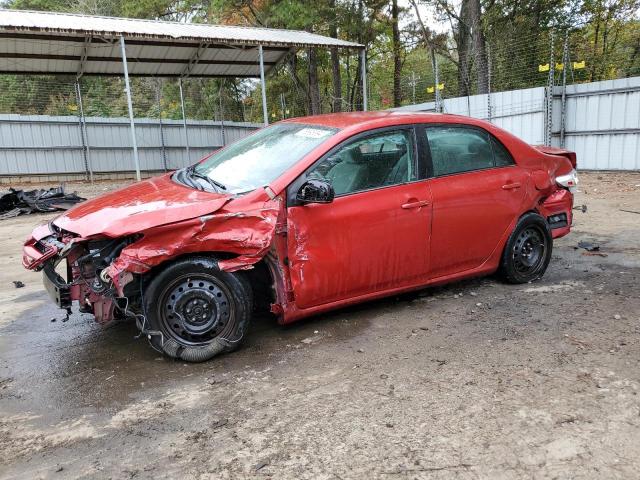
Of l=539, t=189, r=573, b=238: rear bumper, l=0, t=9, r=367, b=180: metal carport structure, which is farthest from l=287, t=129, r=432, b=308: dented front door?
l=0, t=9, r=367, b=180: metal carport structure

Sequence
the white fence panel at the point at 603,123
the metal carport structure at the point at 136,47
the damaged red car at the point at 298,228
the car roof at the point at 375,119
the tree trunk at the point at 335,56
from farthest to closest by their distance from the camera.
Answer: the tree trunk at the point at 335,56
the white fence panel at the point at 603,123
the metal carport structure at the point at 136,47
the car roof at the point at 375,119
the damaged red car at the point at 298,228

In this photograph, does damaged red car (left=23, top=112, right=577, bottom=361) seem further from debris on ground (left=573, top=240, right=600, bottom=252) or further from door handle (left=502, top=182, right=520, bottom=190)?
debris on ground (left=573, top=240, right=600, bottom=252)

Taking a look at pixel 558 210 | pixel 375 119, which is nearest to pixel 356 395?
pixel 375 119

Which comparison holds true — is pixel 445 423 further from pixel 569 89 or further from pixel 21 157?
pixel 21 157

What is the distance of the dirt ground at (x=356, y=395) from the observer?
238cm

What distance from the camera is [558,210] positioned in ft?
16.6

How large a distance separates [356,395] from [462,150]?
2402 millimetres

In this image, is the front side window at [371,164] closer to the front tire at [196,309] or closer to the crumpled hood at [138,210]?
the crumpled hood at [138,210]

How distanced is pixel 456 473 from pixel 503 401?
Result: 0.71 metres

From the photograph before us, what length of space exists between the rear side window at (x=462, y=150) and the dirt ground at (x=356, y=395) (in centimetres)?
117

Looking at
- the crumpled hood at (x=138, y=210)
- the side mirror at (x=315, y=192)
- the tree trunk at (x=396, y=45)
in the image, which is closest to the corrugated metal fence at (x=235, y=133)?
the tree trunk at (x=396, y=45)

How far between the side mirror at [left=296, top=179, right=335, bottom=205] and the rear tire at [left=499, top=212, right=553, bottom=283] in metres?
2.04

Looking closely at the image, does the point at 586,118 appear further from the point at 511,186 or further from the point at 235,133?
the point at 235,133

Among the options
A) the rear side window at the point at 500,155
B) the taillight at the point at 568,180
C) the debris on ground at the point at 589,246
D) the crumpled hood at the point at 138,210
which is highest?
the rear side window at the point at 500,155
